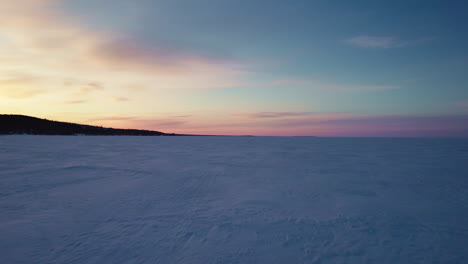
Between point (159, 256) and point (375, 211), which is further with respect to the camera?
point (375, 211)

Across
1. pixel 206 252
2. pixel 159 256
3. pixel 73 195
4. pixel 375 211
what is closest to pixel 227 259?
pixel 206 252

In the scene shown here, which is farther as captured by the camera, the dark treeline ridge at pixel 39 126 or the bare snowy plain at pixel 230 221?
the dark treeline ridge at pixel 39 126

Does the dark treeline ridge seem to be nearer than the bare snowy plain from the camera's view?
No

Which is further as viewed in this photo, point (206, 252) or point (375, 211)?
point (375, 211)

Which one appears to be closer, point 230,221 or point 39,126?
point 230,221

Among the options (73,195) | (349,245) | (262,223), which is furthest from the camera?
(73,195)

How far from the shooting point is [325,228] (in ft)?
12.6

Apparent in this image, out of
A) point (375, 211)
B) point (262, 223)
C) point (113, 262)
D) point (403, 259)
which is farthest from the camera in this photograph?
point (375, 211)

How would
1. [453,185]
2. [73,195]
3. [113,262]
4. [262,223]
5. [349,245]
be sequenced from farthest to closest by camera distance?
[453,185] → [73,195] → [262,223] → [349,245] → [113,262]

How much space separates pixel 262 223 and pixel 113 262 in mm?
2290

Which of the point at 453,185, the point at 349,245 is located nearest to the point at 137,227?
the point at 349,245

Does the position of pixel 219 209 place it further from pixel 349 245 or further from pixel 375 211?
pixel 375 211

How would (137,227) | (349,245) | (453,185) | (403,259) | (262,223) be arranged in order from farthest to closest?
(453,185), (262,223), (137,227), (349,245), (403,259)

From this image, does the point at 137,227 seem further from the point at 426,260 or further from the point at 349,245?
the point at 426,260
